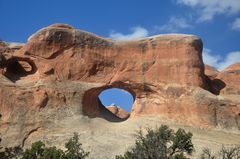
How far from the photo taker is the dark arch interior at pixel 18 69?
4185 centimetres

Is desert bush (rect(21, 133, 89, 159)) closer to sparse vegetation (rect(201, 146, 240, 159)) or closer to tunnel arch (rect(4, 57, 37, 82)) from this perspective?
sparse vegetation (rect(201, 146, 240, 159))

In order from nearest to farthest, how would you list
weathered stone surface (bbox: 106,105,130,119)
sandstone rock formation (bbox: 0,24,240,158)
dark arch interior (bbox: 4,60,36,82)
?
sandstone rock formation (bbox: 0,24,240,158)
dark arch interior (bbox: 4,60,36,82)
weathered stone surface (bbox: 106,105,130,119)

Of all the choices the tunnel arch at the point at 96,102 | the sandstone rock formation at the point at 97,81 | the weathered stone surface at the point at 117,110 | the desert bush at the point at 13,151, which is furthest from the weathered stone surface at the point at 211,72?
the desert bush at the point at 13,151

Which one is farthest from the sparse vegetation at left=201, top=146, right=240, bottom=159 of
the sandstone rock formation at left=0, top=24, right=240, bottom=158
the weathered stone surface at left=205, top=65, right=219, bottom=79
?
the weathered stone surface at left=205, top=65, right=219, bottom=79

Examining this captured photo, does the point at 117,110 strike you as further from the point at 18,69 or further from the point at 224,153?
the point at 224,153

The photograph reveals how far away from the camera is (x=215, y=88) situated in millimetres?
46688

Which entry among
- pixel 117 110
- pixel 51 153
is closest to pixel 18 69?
pixel 51 153

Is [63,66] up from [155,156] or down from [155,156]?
up

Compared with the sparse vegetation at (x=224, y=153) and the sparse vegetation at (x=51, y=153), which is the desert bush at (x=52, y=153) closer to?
the sparse vegetation at (x=51, y=153)

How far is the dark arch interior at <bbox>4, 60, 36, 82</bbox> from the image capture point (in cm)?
4185

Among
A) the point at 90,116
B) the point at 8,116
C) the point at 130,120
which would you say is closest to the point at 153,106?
the point at 130,120

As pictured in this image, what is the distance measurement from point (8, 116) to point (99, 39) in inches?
447

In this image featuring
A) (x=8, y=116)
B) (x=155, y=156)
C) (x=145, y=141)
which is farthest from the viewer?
(x=8, y=116)

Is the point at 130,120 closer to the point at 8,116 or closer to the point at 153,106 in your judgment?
the point at 153,106
